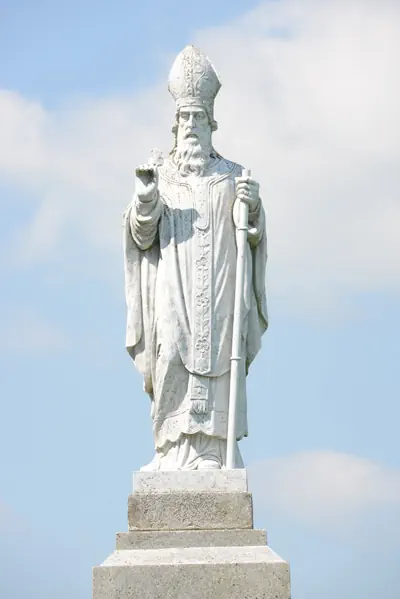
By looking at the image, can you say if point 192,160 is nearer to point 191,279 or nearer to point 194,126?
point 194,126

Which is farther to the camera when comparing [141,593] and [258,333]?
[258,333]

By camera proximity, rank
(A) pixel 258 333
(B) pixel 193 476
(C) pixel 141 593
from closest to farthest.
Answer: (C) pixel 141 593, (B) pixel 193 476, (A) pixel 258 333

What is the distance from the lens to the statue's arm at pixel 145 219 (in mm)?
12945

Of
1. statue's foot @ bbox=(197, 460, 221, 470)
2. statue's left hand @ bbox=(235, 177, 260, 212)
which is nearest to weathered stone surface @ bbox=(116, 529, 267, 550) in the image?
statue's foot @ bbox=(197, 460, 221, 470)

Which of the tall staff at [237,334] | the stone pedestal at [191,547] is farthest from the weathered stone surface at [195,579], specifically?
the tall staff at [237,334]

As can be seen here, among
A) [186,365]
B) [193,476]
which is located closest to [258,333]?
[186,365]

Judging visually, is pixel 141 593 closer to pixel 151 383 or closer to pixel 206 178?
pixel 151 383

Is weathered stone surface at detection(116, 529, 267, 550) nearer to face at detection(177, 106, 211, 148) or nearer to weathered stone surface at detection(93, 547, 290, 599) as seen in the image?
weathered stone surface at detection(93, 547, 290, 599)

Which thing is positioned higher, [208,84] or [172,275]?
[208,84]

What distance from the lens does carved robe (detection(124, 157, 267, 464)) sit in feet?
41.9

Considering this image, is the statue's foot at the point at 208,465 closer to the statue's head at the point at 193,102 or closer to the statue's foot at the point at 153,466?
the statue's foot at the point at 153,466

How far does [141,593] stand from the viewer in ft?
38.1

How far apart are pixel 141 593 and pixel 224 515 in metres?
1.21

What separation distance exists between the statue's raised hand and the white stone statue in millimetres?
10
